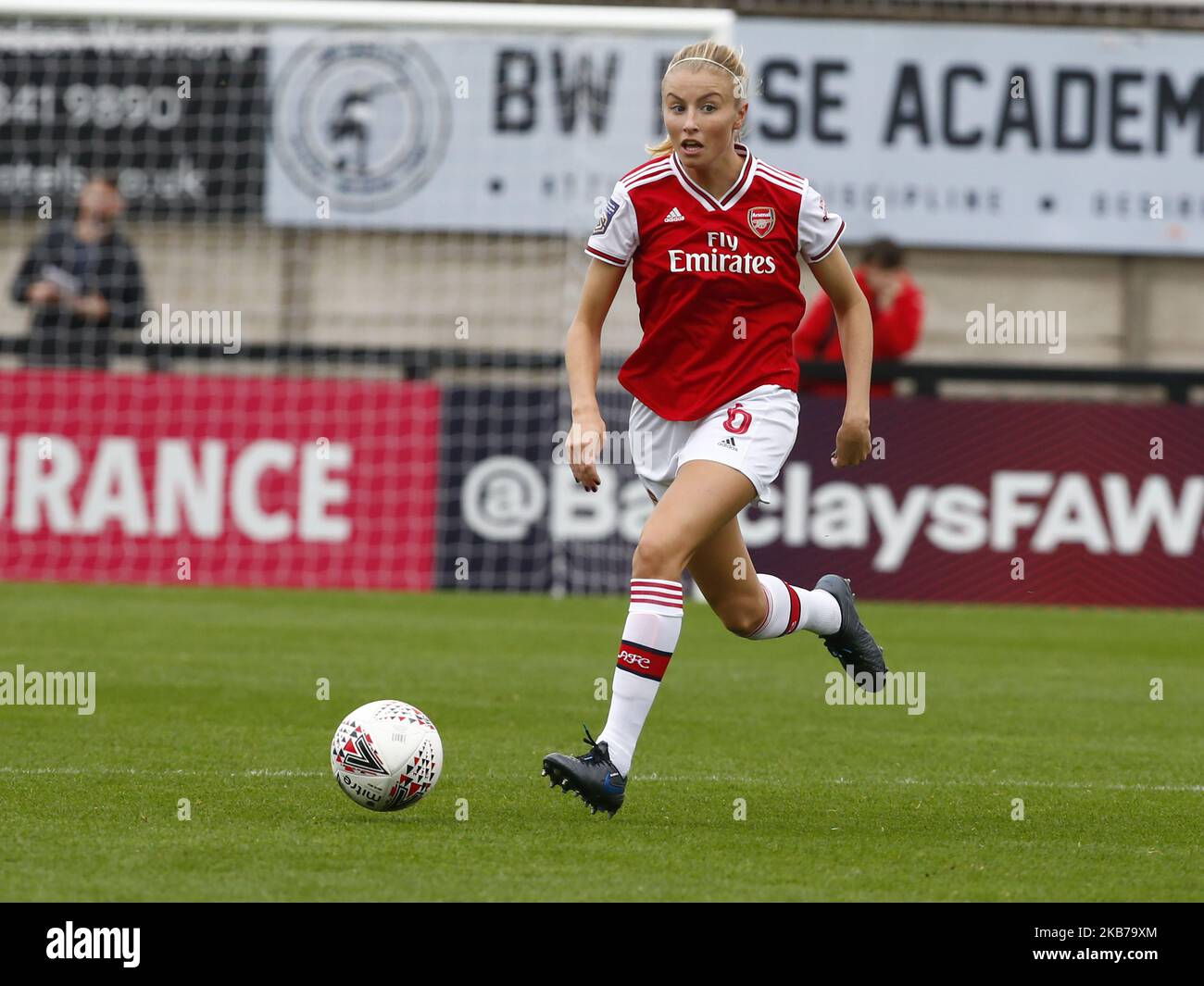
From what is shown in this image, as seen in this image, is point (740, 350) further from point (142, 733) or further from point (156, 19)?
point (156, 19)

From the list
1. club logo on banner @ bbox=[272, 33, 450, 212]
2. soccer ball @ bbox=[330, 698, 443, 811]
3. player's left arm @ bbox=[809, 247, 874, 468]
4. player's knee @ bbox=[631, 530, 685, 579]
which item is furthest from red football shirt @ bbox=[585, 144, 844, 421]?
club logo on banner @ bbox=[272, 33, 450, 212]

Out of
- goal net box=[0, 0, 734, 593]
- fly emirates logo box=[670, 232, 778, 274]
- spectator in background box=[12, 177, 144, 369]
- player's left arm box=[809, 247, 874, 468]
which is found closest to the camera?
fly emirates logo box=[670, 232, 778, 274]

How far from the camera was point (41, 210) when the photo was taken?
645 inches

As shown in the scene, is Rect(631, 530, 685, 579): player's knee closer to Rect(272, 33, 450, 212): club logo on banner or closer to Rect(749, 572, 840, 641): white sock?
Rect(749, 572, 840, 641): white sock

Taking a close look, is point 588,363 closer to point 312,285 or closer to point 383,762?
point 383,762

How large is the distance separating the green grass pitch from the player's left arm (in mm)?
1034

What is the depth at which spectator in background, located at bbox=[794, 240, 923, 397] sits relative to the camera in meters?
13.8

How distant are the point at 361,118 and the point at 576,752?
35.1ft

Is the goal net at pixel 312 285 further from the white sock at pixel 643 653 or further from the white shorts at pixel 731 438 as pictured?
the white sock at pixel 643 653

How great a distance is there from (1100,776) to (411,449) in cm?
743

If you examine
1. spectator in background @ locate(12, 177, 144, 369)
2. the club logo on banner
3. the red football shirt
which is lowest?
the red football shirt

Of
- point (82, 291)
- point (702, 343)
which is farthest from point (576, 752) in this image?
point (82, 291)

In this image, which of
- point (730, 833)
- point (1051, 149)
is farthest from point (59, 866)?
point (1051, 149)

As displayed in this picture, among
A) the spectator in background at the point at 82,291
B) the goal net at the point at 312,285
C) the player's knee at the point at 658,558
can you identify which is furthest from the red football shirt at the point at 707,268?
the spectator in background at the point at 82,291
